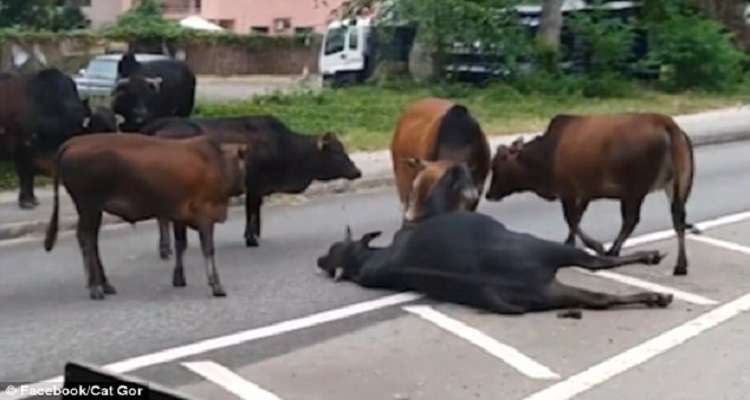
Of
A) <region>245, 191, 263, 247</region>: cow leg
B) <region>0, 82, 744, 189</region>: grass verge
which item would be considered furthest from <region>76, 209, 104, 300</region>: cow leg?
<region>0, 82, 744, 189</region>: grass verge

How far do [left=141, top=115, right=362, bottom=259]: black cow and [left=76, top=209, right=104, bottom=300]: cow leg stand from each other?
1.69m

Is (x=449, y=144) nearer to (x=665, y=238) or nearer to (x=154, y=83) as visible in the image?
(x=665, y=238)

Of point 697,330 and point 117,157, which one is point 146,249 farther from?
point 697,330

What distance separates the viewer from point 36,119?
50.5ft

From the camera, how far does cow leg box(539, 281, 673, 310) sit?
10453mm

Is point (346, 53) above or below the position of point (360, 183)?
below

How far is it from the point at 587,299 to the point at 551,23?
27.2 m

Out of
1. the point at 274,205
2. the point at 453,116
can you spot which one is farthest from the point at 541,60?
the point at 453,116

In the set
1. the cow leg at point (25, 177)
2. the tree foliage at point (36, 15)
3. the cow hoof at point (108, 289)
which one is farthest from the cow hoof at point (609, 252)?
the tree foliage at point (36, 15)

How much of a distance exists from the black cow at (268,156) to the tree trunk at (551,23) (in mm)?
23401

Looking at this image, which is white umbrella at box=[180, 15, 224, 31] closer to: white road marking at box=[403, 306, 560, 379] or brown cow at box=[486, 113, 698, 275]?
brown cow at box=[486, 113, 698, 275]

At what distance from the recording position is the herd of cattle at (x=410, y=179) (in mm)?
10625

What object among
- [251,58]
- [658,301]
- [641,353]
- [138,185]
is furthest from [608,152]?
[251,58]

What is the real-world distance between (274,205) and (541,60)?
67.3 feet
